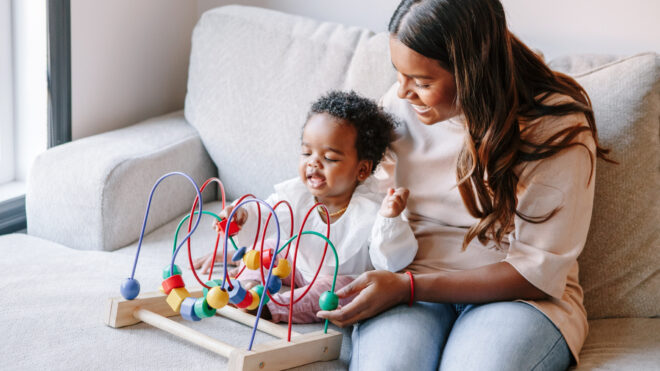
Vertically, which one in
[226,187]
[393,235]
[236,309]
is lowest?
[226,187]

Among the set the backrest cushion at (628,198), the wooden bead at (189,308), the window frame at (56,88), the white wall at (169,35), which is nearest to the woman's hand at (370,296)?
the wooden bead at (189,308)

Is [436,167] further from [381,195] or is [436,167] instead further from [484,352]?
[484,352]

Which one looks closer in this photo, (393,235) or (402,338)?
(402,338)

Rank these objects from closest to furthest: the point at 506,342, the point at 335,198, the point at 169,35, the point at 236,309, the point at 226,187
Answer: the point at 506,342 < the point at 236,309 < the point at 335,198 < the point at 226,187 < the point at 169,35

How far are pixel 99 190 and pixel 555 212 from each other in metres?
0.99

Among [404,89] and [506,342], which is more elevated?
[404,89]

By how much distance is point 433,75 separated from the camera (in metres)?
1.17

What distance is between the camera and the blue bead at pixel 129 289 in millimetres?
1271

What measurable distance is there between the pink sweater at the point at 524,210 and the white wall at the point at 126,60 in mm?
893

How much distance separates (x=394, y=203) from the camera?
1.28 m

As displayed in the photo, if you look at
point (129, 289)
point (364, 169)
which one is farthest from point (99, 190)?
point (364, 169)

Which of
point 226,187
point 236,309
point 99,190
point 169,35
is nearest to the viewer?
point 236,309

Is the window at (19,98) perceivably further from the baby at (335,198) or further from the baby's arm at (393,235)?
the baby's arm at (393,235)

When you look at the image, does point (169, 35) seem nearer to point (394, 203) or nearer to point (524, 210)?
point (394, 203)
